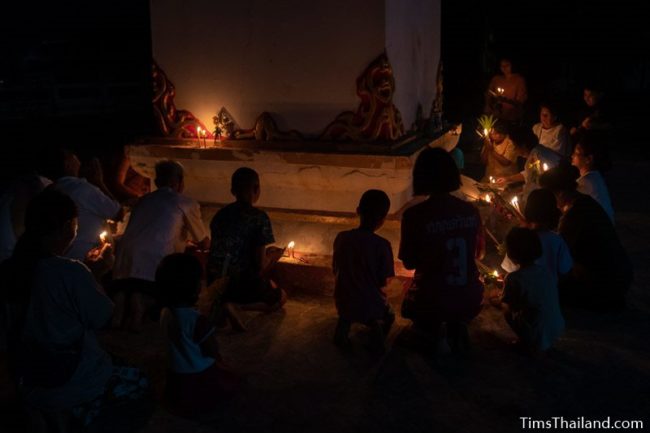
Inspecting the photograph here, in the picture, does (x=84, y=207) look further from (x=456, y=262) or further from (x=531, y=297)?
(x=531, y=297)

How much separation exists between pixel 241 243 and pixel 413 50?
278 cm

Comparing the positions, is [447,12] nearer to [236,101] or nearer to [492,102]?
[492,102]

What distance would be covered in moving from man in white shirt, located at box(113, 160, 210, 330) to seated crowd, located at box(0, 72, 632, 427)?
1 centimetres

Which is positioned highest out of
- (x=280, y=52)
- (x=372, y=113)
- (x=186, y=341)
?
(x=280, y=52)

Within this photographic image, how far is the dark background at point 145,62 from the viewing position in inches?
666

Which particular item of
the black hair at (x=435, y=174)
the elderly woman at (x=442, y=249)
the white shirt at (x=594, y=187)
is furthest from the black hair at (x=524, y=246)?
the white shirt at (x=594, y=187)

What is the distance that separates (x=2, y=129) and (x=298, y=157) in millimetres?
16303

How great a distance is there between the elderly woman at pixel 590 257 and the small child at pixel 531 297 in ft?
2.64

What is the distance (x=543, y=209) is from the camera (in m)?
4.65

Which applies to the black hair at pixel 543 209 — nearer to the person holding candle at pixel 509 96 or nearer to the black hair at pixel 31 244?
the black hair at pixel 31 244

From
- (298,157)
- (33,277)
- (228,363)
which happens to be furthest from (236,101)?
(33,277)

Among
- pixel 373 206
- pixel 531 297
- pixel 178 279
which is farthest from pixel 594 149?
pixel 178 279

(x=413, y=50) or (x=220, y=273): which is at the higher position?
(x=413, y=50)

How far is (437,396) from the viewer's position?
149 inches
